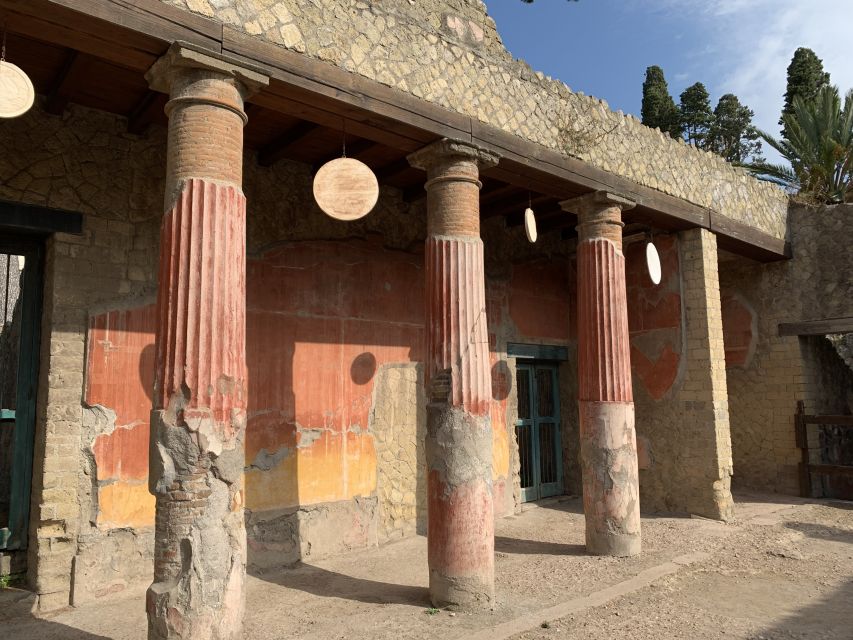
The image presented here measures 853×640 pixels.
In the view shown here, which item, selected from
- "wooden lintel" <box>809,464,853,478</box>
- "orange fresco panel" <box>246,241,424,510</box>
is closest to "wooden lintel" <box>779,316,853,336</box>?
"wooden lintel" <box>809,464,853,478</box>

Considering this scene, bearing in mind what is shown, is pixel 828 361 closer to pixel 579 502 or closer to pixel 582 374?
pixel 579 502

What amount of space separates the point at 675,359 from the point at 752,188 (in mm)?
2977

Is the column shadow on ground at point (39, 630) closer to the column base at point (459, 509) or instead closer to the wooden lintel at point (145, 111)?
the column base at point (459, 509)

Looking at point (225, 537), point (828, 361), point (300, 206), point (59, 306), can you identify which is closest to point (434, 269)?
point (300, 206)

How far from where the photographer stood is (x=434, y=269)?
5066 mm

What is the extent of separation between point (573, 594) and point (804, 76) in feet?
66.4

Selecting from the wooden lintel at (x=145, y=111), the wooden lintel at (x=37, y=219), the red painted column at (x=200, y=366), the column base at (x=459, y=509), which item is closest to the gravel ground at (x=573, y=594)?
the column base at (x=459, y=509)

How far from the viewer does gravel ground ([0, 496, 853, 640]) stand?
4.18 metres

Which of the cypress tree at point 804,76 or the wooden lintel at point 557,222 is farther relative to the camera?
the cypress tree at point 804,76

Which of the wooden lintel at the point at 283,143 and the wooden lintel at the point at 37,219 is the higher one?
the wooden lintel at the point at 283,143

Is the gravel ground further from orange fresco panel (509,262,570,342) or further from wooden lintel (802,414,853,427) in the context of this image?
orange fresco panel (509,262,570,342)

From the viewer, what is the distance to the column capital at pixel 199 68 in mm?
3680

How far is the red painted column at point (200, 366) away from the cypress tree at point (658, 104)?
2396 centimetres

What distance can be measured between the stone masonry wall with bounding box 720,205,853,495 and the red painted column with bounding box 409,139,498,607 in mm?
6357
